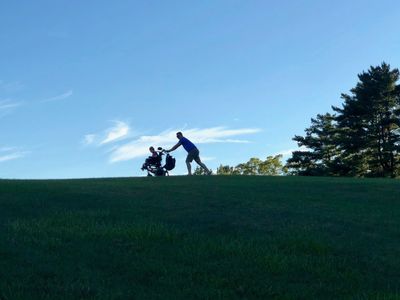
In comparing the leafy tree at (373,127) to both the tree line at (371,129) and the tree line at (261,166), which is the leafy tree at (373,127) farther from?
the tree line at (261,166)

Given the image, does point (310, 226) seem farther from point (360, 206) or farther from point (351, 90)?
point (351, 90)

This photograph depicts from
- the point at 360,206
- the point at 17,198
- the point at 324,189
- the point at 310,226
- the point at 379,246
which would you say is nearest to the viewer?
the point at 379,246

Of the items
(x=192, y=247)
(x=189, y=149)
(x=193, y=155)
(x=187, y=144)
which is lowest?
(x=192, y=247)

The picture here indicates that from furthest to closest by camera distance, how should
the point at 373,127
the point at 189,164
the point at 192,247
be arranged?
the point at 373,127
the point at 189,164
the point at 192,247

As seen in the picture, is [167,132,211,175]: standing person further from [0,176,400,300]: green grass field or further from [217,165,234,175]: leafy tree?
[217,165,234,175]: leafy tree

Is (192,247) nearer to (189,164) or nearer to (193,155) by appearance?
(193,155)

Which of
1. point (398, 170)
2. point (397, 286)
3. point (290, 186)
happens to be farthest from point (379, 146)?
point (397, 286)

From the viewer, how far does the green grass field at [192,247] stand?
8.28 meters

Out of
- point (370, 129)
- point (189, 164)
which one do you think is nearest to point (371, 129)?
point (370, 129)

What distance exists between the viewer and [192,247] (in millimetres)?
10219

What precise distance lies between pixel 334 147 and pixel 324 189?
54476mm

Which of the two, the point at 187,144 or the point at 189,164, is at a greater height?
the point at 187,144

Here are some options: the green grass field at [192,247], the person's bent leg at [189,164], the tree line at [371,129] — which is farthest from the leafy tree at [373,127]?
the green grass field at [192,247]

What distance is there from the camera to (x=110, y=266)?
357 inches
